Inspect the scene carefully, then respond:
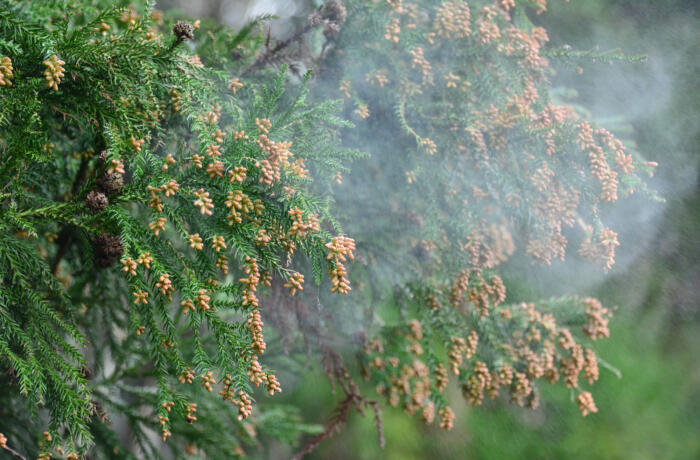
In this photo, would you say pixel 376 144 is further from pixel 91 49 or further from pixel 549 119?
pixel 91 49

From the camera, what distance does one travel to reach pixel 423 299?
144 centimetres

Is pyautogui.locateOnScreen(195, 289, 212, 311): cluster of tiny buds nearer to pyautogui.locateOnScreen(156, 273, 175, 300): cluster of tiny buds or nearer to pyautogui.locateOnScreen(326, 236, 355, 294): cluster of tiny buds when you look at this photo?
pyautogui.locateOnScreen(156, 273, 175, 300): cluster of tiny buds

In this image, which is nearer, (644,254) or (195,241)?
(195,241)

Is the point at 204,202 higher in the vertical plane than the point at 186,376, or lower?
higher

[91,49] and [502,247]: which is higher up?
[502,247]

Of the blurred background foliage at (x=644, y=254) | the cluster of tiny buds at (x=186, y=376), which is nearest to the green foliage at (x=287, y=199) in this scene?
the cluster of tiny buds at (x=186, y=376)

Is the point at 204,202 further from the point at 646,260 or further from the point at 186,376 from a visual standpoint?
the point at 646,260

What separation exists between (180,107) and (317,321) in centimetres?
71

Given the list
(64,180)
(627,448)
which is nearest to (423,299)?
(64,180)

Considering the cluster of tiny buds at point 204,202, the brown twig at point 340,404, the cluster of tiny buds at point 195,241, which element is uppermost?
the cluster of tiny buds at point 204,202

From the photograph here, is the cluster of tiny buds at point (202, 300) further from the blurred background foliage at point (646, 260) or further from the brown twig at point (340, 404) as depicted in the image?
the blurred background foliage at point (646, 260)

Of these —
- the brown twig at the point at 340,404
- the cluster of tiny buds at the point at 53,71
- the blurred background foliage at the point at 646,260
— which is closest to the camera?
the cluster of tiny buds at the point at 53,71

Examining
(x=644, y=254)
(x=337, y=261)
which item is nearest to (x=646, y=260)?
(x=644, y=254)

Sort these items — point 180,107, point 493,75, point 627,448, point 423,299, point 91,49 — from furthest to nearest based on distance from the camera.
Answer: point 627,448 → point 423,299 → point 493,75 → point 180,107 → point 91,49
